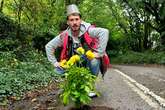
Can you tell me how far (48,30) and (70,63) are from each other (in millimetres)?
21151

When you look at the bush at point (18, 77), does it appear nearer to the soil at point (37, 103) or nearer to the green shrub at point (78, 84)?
the soil at point (37, 103)

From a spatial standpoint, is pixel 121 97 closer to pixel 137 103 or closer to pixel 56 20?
pixel 137 103

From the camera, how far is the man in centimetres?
659

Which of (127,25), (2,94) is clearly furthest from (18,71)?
(127,25)

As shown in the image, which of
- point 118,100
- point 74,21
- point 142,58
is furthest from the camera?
point 142,58

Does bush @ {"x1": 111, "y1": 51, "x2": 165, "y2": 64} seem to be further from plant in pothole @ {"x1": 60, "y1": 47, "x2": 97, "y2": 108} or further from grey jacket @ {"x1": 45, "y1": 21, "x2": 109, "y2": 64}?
plant in pothole @ {"x1": 60, "y1": 47, "x2": 97, "y2": 108}

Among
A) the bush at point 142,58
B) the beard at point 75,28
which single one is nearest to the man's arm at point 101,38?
the beard at point 75,28

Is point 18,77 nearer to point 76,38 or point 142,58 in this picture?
point 76,38

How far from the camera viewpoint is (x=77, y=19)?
6711 millimetres

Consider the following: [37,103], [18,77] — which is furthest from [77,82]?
[18,77]

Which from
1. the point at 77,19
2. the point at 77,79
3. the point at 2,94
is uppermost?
the point at 77,19

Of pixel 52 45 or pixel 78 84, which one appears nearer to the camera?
pixel 78 84

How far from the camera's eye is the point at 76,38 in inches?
272

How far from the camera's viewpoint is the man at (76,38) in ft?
21.6
